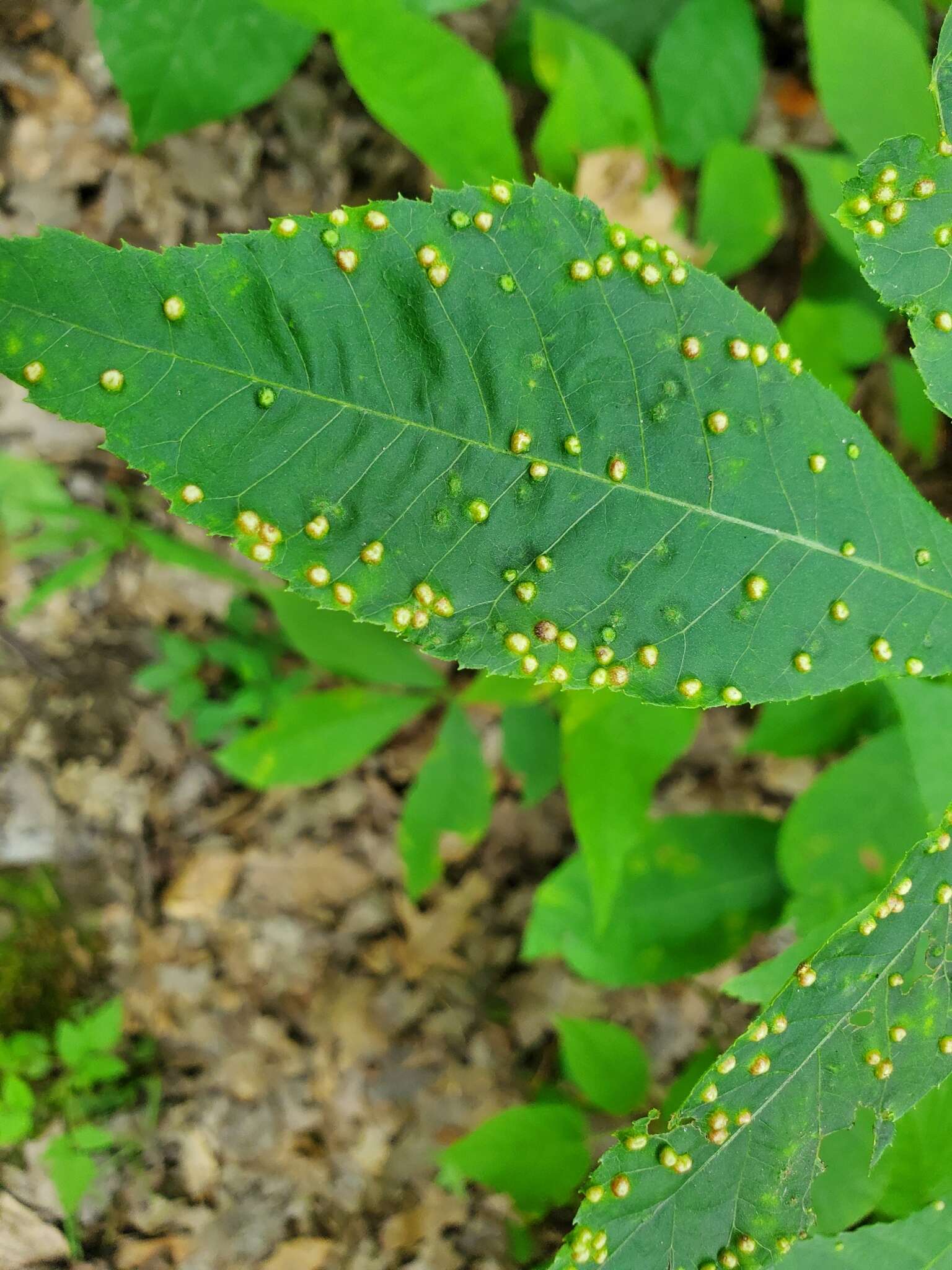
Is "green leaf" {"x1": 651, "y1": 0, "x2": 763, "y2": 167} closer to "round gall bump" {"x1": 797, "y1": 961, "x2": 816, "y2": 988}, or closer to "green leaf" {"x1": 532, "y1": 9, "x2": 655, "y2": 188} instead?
"green leaf" {"x1": 532, "y1": 9, "x2": 655, "y2": 188}

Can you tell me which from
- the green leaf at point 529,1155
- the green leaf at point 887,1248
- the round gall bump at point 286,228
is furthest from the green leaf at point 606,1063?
the round gall bump at point 286,228

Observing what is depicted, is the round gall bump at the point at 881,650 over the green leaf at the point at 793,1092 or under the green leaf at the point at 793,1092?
over

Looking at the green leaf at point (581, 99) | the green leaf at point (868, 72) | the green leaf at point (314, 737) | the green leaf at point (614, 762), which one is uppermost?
the green leaf at point (868, 72)

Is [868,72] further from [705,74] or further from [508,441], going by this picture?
[508,441]

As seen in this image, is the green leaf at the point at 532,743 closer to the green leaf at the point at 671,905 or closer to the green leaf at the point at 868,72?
the green leaf at the point at 671,905

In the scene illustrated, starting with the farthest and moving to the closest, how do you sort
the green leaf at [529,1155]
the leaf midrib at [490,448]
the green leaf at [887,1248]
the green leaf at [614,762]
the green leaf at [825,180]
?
the green leaf at [825,180] → the green leaf at [529,1155] → the green leaf at [614,762] → the green leaf at [887,1248] → the leaf midrib at [490,448]

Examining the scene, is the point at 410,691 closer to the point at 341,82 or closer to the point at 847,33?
the point at 341,82

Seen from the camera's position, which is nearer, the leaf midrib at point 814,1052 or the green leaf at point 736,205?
the leaf midrib at point 814,1052
